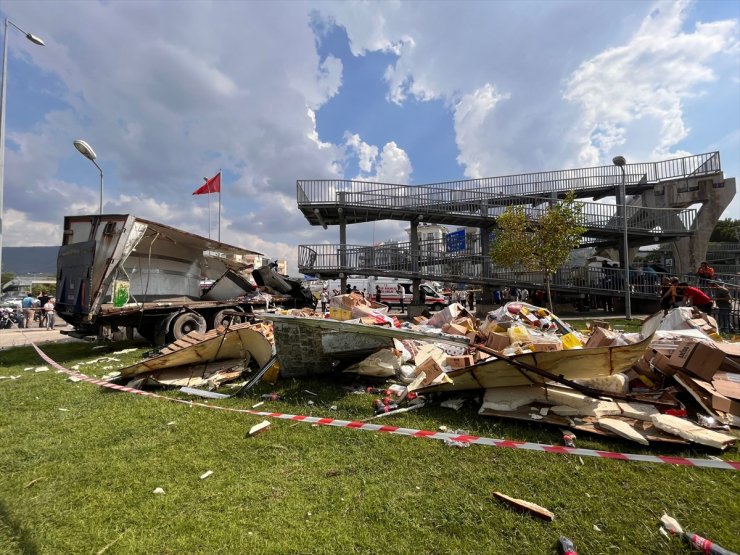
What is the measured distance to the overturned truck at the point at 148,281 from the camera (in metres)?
7.37

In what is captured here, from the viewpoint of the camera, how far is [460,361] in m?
4.67

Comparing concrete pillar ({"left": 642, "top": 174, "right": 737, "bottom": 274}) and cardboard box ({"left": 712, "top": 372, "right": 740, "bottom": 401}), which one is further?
concrete pillar ({"left": 642, "top": 174, "right": 737, "bottom": 274})

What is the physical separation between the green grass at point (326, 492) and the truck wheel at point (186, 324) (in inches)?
187

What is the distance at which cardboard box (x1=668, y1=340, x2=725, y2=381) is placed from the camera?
379cm

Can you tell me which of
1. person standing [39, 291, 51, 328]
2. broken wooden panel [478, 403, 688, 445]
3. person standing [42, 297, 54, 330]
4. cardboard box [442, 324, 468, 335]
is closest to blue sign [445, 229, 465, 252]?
cardboard box [442, 324, 468, 335]

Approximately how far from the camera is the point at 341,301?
7.82 m

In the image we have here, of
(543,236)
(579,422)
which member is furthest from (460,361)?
(543,236)

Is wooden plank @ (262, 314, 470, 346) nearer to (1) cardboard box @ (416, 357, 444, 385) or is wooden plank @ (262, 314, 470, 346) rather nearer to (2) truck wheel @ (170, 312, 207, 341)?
(1) cardboard box @ (416, 357, 444, 385)

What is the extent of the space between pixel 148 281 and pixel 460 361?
8.95 m

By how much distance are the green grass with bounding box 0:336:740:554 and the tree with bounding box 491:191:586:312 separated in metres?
10.9

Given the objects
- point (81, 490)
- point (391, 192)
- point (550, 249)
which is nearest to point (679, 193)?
point (550, 249)

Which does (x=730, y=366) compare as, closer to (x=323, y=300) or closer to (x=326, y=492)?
(x=326, y=492)

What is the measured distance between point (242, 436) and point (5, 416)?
3.27 metres

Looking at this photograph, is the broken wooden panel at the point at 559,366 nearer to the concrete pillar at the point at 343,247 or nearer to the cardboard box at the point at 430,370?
the cardboard box at the point at 430,370
